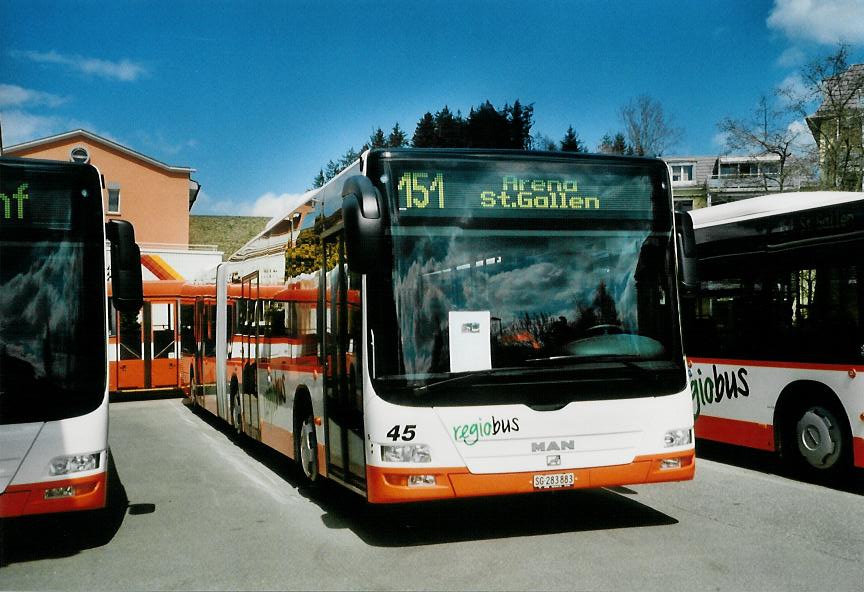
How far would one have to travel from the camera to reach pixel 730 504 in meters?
8.92

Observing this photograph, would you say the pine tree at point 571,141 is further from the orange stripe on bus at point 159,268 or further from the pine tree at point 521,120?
the orange stripe on bus at point 159,268

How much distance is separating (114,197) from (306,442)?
52.0 metres

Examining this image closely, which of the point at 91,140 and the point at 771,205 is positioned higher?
the point at 91,140

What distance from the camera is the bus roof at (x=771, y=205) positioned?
10375mm

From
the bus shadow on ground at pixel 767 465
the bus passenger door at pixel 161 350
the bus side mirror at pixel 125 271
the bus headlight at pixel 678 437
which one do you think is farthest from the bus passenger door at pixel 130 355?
the bus headlight at pixel 678 437

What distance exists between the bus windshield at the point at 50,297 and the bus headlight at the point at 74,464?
33 cm

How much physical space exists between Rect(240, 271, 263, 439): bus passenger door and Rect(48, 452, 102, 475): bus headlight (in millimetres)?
4904

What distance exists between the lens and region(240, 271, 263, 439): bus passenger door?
41.1 ft

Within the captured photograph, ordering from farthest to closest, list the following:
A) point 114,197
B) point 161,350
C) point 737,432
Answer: point 114,197 < point 161,350 < point 737,432

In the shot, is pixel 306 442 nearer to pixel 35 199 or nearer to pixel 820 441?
pixel 35 199

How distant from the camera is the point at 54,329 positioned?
7348mm

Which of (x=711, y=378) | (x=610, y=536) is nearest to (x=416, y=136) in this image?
(x=711, y=378)

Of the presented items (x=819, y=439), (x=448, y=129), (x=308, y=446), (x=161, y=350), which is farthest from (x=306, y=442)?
(x=448, y=129)

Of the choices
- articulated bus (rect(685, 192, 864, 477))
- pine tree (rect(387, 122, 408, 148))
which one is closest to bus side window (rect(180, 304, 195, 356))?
articulated bus (rect(685, 192, 864, 477))
